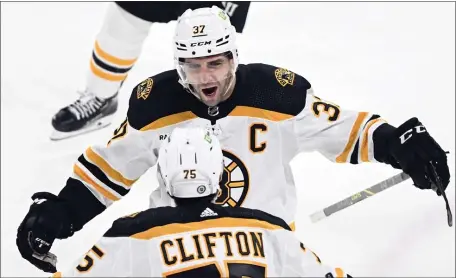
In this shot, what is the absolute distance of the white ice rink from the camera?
3.50m

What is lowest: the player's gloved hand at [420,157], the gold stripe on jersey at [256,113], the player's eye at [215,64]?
the player's gloved hand at [420,157]

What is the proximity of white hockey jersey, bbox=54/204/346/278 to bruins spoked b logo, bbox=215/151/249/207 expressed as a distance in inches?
24.2

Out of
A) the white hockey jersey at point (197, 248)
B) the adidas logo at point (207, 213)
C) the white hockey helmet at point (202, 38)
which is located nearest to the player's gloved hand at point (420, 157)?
the white hockey helmet at point (202, 38)

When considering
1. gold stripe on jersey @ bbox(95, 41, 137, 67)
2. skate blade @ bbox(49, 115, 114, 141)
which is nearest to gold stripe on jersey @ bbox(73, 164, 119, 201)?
gold stripe on jersey @ bbox(95, 41, 137, 67)

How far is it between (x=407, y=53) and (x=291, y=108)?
228cm

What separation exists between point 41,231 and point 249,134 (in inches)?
23.6

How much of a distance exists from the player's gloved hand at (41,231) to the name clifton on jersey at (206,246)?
67 cm

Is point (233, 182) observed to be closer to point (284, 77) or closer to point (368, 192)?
point (284, 77)

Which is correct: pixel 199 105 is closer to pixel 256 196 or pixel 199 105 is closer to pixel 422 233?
pixel 256 196

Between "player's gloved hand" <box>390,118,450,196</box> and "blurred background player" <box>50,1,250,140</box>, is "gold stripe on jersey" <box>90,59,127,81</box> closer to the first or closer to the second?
"blurred background player" <box>50,1,250,140</box>

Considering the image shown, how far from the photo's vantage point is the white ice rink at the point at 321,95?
3.50m

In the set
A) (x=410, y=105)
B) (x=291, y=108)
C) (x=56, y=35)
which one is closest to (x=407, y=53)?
(x=410, y=105)

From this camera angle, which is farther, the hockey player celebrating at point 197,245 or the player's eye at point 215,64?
the player's eye at point 215,64

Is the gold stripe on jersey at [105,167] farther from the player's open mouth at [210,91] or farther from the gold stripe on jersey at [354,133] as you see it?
the gold stripe on jersey at [354,133]
